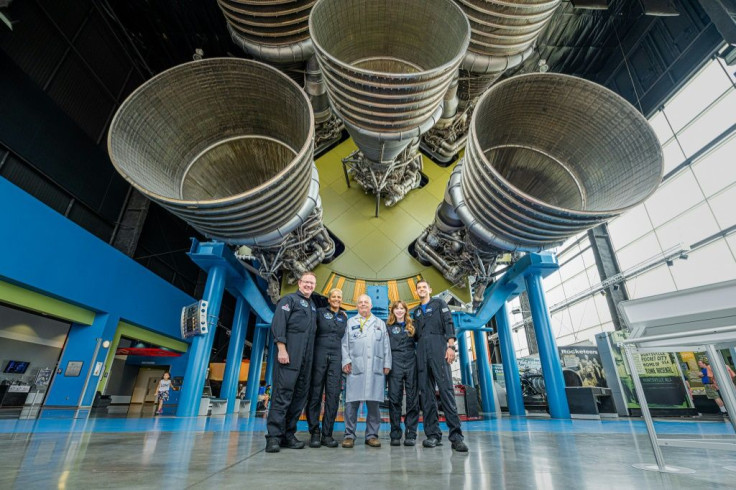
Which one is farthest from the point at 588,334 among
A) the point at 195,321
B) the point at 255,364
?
the point at 195,321

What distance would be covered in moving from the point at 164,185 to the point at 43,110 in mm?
7866

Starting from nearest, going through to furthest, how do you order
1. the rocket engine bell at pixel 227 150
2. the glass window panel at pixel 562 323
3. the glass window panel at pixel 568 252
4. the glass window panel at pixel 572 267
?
the rocket engine bell at pixel 227 150 < the glass window panel at pixel 572 267 < the glass window panel at pixel 568 252 < the glass window panel at pixel 562 323

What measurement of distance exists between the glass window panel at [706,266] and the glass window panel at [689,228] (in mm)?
492

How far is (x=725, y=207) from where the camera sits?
11.1 metres

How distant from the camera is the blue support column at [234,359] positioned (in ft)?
32.9

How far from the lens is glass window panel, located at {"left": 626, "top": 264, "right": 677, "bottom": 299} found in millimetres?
13477

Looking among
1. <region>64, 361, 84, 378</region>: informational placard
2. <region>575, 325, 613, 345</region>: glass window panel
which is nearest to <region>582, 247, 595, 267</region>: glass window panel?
<region>575, 325, 613, 345</region>: glass window panel

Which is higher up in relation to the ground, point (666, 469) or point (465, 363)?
point (465, 363)

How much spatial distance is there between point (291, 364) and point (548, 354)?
6.73m

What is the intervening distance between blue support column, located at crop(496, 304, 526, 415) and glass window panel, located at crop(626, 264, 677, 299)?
649 centimetres

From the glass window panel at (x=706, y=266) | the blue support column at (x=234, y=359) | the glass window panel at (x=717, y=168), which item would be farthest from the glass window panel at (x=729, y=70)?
the blue support column at (x=234, y=359)

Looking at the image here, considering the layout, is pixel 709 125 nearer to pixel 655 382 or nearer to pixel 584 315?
pixel 655 382

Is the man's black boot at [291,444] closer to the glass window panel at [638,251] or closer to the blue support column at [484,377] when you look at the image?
the blue support column at [484,377]

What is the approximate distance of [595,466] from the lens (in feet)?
6.68
